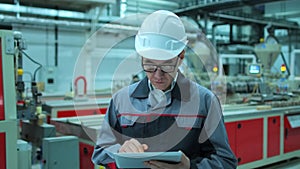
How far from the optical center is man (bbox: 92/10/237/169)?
3.34 ft

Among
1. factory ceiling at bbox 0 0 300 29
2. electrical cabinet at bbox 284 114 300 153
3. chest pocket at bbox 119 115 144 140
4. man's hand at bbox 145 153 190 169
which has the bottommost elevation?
electrical cabinet at bbox 284 114 300 153

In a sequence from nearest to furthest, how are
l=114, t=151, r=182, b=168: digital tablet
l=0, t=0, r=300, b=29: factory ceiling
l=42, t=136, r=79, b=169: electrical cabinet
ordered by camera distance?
l=114, t=151, r=182, b=168: digital tablet
l=42, t=136, r=79, b=169: electrical cabinet
l=0, t=0, r=300, b=29: factory ceiling

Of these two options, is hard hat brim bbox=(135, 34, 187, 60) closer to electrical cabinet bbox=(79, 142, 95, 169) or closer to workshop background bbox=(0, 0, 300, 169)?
workshop background bbox=(0, 0, 300, 169)

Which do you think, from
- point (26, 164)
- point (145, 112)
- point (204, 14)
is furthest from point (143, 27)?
point (204, 14)

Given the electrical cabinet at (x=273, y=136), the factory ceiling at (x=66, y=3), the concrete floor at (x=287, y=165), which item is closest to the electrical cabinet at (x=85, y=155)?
the electrical cabinet at (x=273, y=136)

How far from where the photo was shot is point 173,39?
1029 millimetres

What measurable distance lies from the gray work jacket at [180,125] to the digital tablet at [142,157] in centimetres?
9

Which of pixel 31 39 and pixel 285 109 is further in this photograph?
pixel 31 39

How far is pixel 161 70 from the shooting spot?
102cm

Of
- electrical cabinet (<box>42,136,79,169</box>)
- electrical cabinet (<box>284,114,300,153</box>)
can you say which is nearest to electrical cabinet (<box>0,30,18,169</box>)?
electrical cabinet (<box>42,136,79,169</box>)

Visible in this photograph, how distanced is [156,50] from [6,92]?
46.5 inches

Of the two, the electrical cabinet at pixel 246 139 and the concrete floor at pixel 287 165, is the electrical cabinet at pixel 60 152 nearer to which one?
the electrical cabinet at pixel 246 139

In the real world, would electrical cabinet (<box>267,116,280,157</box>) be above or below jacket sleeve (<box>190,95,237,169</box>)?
below

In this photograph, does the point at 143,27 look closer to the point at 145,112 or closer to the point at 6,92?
the point at 145,112
